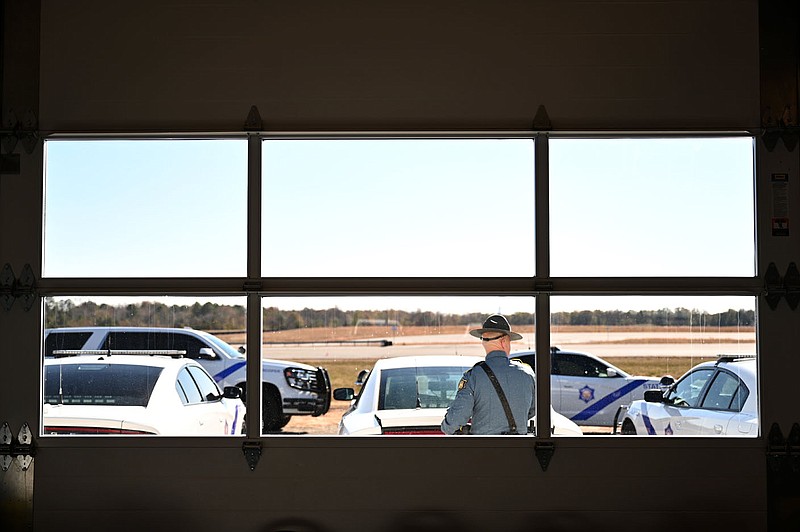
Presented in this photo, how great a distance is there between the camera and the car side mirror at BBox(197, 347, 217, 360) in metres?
4.27

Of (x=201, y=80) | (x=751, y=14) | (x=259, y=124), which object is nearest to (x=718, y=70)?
(x=751, y=14)

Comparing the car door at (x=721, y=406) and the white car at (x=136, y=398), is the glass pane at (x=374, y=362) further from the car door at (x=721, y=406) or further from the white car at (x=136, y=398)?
the car door at (x=721, y=406)

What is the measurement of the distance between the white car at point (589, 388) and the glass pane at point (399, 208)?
1.77ft

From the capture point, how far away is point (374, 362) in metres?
4.28

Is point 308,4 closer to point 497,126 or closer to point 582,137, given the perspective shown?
point 497,126

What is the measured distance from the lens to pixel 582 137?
4355 millimetres

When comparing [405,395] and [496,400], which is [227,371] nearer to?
[405,395]

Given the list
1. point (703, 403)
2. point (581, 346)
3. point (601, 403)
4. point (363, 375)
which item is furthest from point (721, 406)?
point (363, 375)

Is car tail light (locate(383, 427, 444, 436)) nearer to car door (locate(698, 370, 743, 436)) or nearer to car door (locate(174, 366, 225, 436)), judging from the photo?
car door (locate(174, 366, 225, 436))

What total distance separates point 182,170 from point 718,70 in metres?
2.88

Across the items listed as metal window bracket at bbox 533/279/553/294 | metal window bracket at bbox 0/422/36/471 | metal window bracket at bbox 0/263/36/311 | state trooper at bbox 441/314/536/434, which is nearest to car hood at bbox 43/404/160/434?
metal window bracket at bbox 0/422/36/471

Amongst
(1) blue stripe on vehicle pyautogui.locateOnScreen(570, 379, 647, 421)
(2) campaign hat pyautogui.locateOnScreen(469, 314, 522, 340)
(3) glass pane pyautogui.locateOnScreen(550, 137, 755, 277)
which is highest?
(3) glass pane pyautogui.locateOnScreen(550, 137, 755, 277)

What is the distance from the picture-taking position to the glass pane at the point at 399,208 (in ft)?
14.1

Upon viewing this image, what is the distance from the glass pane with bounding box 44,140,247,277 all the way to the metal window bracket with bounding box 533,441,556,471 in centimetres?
177
